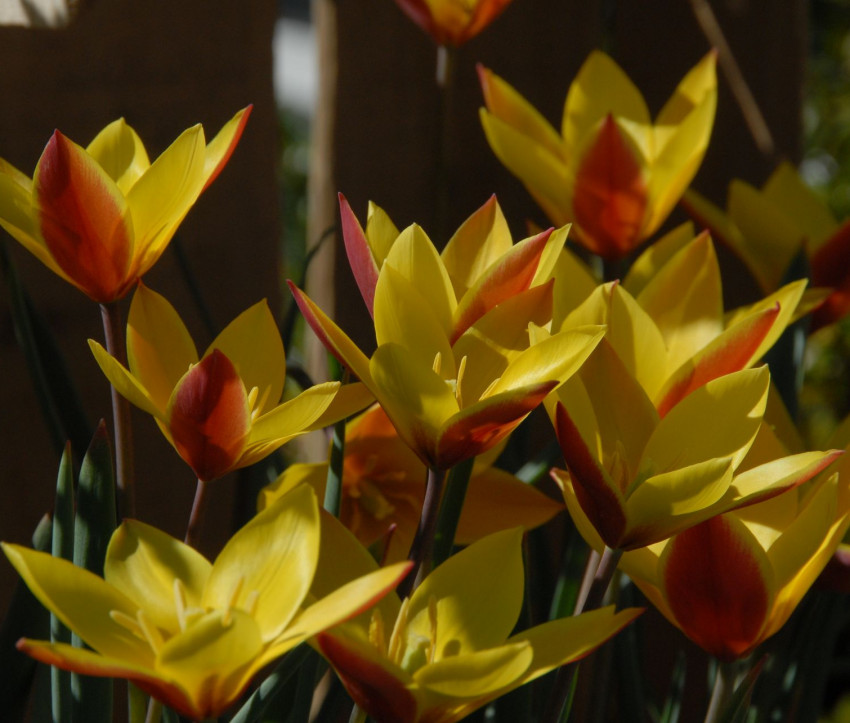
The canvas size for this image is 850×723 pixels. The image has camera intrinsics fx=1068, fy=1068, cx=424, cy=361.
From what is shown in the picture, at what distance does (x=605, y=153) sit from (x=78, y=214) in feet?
1.00

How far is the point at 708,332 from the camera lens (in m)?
0.51

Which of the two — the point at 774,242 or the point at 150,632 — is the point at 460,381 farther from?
the point at 774,242

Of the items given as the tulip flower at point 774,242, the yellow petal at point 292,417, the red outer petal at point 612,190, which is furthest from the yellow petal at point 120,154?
the tulip flower at point 774,242

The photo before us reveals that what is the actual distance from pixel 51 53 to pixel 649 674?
2.39 ft

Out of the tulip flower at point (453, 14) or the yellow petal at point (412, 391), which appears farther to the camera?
the tulip flower at point (453, 14)

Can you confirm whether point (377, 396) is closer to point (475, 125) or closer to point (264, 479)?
point (264, 479)

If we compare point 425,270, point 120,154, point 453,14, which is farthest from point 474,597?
point 453,14

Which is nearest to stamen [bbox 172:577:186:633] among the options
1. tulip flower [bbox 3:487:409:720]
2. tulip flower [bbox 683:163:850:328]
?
tulip flower [bbox 3:487:409:720]

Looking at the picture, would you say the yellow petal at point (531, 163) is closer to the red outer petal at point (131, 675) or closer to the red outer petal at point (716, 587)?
the red outer petal at point (716, 587)

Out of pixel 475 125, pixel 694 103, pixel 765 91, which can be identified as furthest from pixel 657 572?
pixel 765 91

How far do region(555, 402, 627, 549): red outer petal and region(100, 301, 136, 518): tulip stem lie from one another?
18cm

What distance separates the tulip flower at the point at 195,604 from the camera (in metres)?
0.28

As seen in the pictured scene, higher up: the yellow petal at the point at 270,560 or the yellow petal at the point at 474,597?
the yellow petal at the point at 270,560

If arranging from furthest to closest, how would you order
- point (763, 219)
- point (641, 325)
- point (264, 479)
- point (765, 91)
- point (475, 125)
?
point (765, 91) < point (475, 125) < point (763, 219) < point (264, 479) < point (641, 325)
